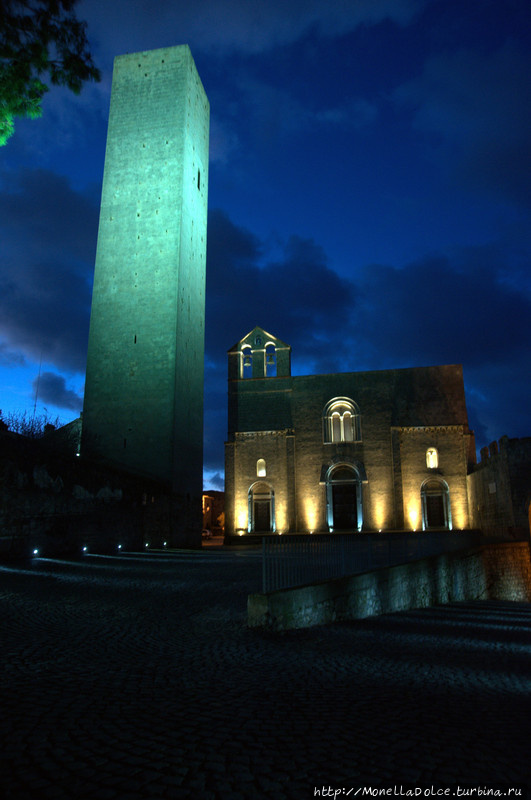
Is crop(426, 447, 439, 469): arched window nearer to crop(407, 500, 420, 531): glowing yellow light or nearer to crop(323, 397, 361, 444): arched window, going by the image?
crop(407, 500, 420, 531): glowing yellow light

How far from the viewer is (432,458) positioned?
2964 cm

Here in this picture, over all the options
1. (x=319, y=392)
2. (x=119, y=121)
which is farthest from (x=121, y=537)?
(x=119, y=121)

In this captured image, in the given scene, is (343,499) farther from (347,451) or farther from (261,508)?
(261,508)

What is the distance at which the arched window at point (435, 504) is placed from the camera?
28578mm

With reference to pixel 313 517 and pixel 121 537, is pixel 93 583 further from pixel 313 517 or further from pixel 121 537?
pixel 313 517

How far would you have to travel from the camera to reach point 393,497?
95.4 feet

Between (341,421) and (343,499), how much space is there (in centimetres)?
474

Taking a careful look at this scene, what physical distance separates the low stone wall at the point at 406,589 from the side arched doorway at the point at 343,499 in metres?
9.81

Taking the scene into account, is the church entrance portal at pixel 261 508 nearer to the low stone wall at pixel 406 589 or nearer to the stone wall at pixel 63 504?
the stone wall at pixel 63 504

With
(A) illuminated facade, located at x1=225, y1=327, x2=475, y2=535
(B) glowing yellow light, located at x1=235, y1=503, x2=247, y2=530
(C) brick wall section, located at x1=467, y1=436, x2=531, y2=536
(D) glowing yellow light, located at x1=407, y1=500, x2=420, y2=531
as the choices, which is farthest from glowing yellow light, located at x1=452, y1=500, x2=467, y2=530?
(B) glowing yellow light, located at x1=235, y1=503, x2=247, y2=530

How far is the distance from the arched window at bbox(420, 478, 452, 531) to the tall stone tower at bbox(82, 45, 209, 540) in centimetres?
1282

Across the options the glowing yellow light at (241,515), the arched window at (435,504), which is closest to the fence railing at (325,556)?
the arched window at (435,504)

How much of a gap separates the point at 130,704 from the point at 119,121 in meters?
28.3

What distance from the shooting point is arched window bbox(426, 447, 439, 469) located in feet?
96.6
